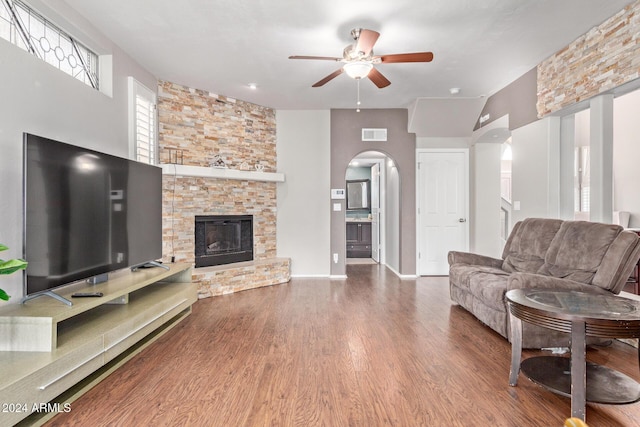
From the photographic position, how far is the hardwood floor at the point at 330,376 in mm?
1866

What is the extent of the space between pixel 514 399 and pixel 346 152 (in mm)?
4271

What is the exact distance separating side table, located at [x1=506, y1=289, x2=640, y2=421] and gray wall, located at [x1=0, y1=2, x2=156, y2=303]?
128 inches

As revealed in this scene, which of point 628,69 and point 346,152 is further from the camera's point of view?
point 346,152

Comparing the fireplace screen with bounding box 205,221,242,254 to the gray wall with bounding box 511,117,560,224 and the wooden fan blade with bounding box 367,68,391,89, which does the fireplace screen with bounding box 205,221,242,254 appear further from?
the gray wall with bounding box 511,117,560,224

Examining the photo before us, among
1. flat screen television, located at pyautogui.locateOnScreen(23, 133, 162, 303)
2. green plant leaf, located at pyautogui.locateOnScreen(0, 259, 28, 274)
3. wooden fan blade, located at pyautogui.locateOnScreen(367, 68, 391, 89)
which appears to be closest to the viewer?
green plant leaf, located at pyautogui.locateOnScreen(0, 259, 28, 274)

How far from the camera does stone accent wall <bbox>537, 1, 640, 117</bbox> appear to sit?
278 cm

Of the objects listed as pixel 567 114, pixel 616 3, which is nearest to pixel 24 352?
pixel 616 3

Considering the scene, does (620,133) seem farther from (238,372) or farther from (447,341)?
(238,372)

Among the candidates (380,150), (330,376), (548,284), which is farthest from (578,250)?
(380,150)

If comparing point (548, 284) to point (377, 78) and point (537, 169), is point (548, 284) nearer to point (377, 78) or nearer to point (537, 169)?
point (537, 169)

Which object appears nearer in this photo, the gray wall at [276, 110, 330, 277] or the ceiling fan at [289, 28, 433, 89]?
the ceiling fan at [289, 28, 433, 89]

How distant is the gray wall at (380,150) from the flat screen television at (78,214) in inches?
122

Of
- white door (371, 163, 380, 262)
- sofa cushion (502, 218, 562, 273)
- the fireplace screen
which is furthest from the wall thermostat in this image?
sofa cushion (502, 218, 562, 273)

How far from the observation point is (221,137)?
4.98 meters
